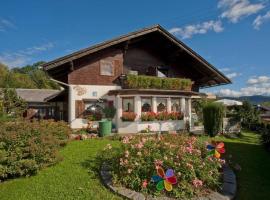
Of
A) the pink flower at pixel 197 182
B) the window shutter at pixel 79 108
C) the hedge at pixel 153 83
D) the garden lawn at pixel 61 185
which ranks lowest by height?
the garden lawn at pixel 61 185

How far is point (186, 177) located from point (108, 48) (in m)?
13.7

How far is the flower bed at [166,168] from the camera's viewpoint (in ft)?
20.3

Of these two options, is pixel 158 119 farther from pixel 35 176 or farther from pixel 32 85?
pixel 32 85

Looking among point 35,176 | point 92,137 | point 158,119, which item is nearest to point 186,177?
point 35,176

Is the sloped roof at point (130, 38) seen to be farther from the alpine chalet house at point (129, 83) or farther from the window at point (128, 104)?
the window at point (128, 104)

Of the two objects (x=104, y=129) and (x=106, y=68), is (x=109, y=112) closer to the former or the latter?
(x=104, y=129)

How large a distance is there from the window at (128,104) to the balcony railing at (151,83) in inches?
37.2

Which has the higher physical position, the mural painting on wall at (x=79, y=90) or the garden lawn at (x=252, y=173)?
the mural painting on wall at (x=79, y=90)

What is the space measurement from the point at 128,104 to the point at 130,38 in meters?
4.94

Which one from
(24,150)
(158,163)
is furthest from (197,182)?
(24,150)

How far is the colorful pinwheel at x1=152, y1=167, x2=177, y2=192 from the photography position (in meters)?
5.97

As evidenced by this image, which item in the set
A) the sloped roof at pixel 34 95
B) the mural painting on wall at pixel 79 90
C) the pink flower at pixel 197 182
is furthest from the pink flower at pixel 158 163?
the sloped roof at pixel 34 95

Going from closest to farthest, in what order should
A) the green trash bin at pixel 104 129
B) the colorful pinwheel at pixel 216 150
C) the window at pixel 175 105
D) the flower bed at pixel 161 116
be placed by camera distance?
the colorful pinwheel at pixel 216 150
the green trash bin at pixel 104 129
the flower bed at pixel 161 116
the window at pixel 175 105

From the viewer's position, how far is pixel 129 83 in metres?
17.0
